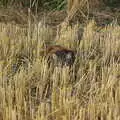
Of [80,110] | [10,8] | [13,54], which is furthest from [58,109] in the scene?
[10,8]

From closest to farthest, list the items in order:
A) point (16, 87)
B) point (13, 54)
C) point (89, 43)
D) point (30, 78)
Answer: point (16, 87), point (30, 78), point (13, 54), point (89, 43)

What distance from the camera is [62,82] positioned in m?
3.22

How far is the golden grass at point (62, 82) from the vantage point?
2770 mm

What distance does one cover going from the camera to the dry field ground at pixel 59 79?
9.10 feet

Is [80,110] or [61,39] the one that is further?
[61,39]

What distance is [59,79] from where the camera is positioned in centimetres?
334

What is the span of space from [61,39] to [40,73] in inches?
42.5

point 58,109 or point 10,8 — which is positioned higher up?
point 10,8

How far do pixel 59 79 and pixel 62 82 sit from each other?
4.9 inches

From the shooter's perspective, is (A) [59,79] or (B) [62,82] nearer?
(B) [62,82]

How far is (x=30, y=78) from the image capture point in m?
3.32

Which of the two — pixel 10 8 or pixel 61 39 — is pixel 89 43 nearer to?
pixel 61 39

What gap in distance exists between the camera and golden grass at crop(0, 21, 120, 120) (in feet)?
9.09

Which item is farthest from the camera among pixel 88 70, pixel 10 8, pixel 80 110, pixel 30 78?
pixel 10 8
